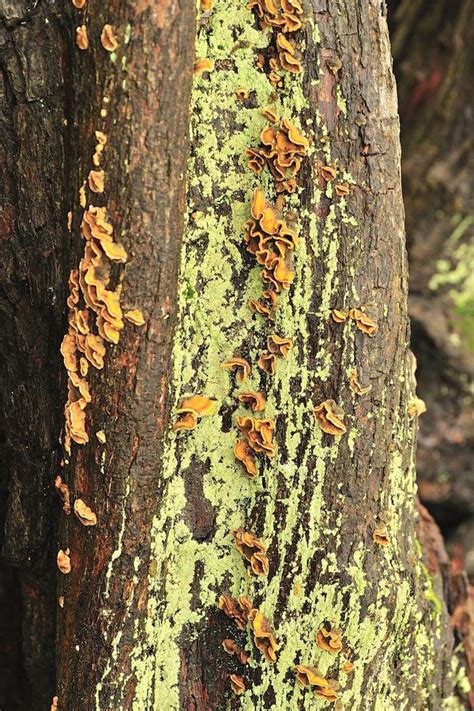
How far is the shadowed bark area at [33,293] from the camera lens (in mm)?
2018

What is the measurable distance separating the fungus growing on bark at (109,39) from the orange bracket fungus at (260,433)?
106 cm

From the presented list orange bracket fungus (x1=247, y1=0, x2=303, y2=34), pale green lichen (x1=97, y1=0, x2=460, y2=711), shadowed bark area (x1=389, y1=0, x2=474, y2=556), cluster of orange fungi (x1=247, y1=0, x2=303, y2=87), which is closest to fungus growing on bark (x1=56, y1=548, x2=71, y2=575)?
pale green lichen (x1=97, y1=0, x2=460, y2=711)

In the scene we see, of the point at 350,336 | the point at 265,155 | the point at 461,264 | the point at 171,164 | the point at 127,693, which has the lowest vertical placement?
the point at 127,693

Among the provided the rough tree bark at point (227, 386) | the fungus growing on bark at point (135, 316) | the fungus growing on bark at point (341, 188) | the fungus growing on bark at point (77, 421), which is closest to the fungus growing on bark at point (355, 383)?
the rough tree bark at point (227, 386)

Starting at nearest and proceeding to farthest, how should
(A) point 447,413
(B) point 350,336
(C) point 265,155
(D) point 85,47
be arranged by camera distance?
(D) point 85,47 < (C) point 265,155 < (B) point 350,336 < (A) point 447,413

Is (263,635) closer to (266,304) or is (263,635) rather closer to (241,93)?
(266,304)

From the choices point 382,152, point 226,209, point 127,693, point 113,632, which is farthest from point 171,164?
point 127,693

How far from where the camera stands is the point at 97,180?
188 cm

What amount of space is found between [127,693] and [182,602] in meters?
Answer: 0.30

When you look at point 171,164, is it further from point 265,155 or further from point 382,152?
point 382,152

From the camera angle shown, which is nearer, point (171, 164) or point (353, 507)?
point (171, 164)

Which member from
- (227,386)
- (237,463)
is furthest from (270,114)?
(237,463)

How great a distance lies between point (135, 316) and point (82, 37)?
68 cm

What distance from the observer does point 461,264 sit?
4938mm
